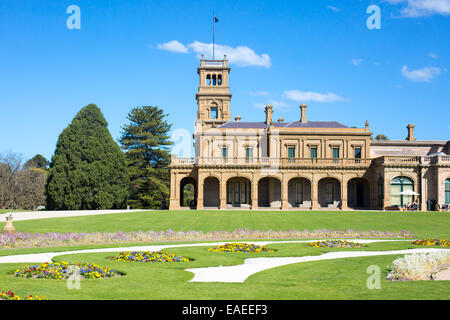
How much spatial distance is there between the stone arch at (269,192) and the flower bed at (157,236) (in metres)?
28.4

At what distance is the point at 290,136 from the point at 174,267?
145ft

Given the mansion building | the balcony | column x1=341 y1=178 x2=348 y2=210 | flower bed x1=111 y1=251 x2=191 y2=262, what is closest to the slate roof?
the mansion building

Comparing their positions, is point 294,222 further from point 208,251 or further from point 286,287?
point 286,287

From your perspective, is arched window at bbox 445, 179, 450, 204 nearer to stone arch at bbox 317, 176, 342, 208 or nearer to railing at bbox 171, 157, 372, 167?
railing at bbox 171, 157, 372, 167

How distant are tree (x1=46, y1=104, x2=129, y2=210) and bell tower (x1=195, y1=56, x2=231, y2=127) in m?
14.2

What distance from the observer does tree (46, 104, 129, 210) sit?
5753cm

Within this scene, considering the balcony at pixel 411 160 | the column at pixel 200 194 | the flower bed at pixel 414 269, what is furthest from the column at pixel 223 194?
the flower bed at pixel 414 269

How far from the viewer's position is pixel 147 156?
3022 inches

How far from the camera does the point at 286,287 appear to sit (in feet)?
38.5

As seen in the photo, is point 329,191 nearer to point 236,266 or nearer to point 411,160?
point 411,160

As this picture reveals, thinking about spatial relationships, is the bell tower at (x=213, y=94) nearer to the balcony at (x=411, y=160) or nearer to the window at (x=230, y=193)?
the window at (x=230, y=193)

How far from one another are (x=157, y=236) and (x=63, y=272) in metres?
12.0

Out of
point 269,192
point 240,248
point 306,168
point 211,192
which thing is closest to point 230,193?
point 211,192

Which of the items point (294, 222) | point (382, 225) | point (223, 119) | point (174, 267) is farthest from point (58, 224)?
point (223, 119)
